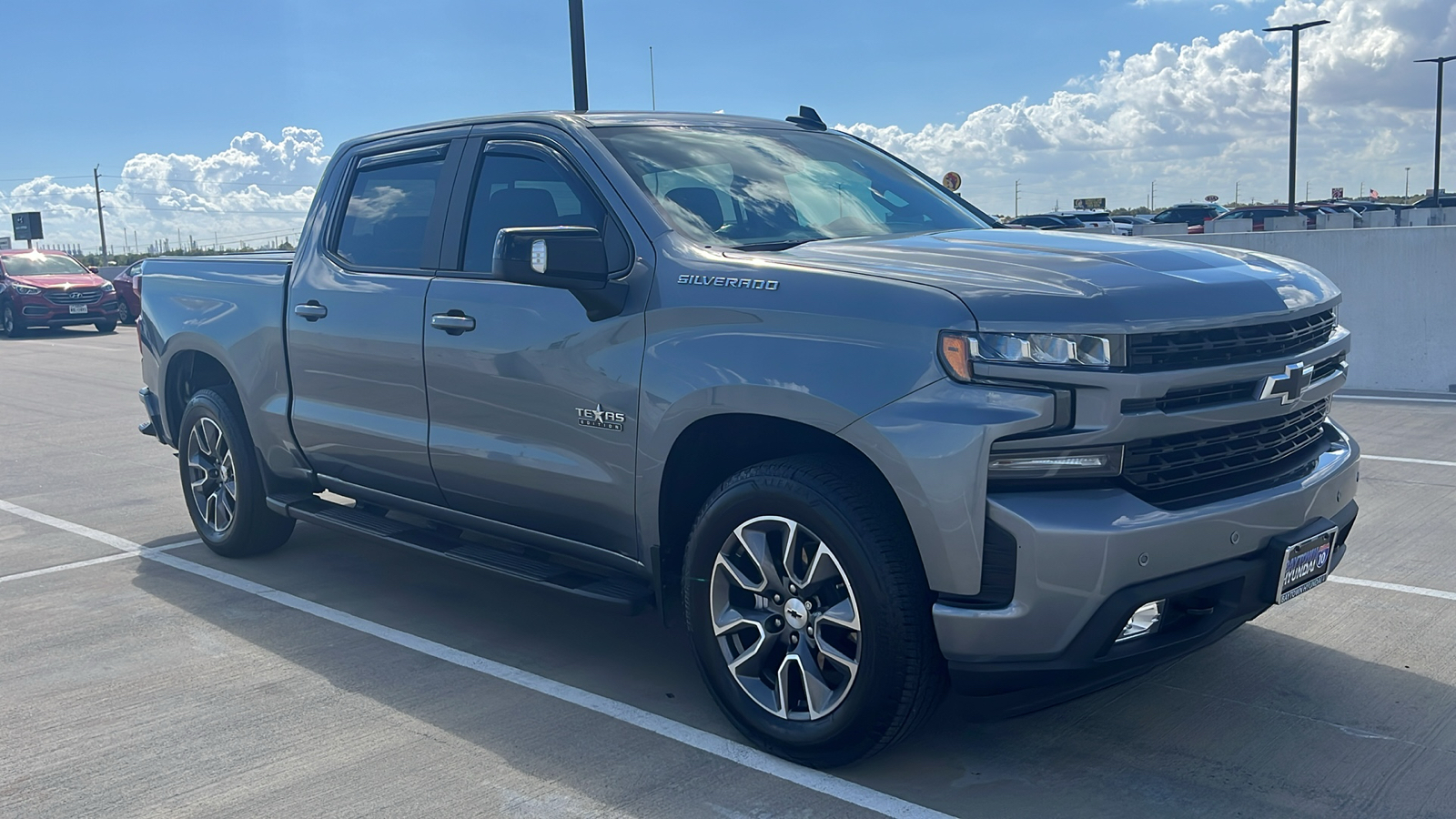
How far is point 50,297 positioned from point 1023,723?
24.9 meters

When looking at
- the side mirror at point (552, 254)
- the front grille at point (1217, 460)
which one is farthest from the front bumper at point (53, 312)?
the front grille at point (1217, 460)

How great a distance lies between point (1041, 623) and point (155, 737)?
2838 millimetres

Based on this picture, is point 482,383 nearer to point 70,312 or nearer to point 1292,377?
point 1292,377

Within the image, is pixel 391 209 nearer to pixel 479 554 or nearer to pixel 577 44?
pixel 479 554

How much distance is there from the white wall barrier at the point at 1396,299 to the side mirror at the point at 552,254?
27.6ft

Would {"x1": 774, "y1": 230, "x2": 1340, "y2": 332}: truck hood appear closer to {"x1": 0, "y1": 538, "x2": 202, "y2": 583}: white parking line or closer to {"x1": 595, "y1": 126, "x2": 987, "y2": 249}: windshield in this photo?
{"x1": 595, "y1": 126, "x2": 987, "y2": 249}: windshield

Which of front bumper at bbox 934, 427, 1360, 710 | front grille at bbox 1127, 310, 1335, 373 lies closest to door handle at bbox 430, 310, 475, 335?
front bumper at bbox 934, 427, 1360, 710

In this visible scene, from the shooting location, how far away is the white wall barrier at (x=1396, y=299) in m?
11.3

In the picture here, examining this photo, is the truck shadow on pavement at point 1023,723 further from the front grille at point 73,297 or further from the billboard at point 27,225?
the billboard at point 27,225

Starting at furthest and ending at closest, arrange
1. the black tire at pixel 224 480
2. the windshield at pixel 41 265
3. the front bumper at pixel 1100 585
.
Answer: the windshield at pixel 41 265, the black tire at pixel 224 480, the front bumper at pixel 1100 585

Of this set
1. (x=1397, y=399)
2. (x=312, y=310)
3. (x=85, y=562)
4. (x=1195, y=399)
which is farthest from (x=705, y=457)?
(x=1397, y=399)

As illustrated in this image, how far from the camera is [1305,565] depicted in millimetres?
3809

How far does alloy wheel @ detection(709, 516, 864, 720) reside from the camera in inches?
146

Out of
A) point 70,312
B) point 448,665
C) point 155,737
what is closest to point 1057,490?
point 448,665
